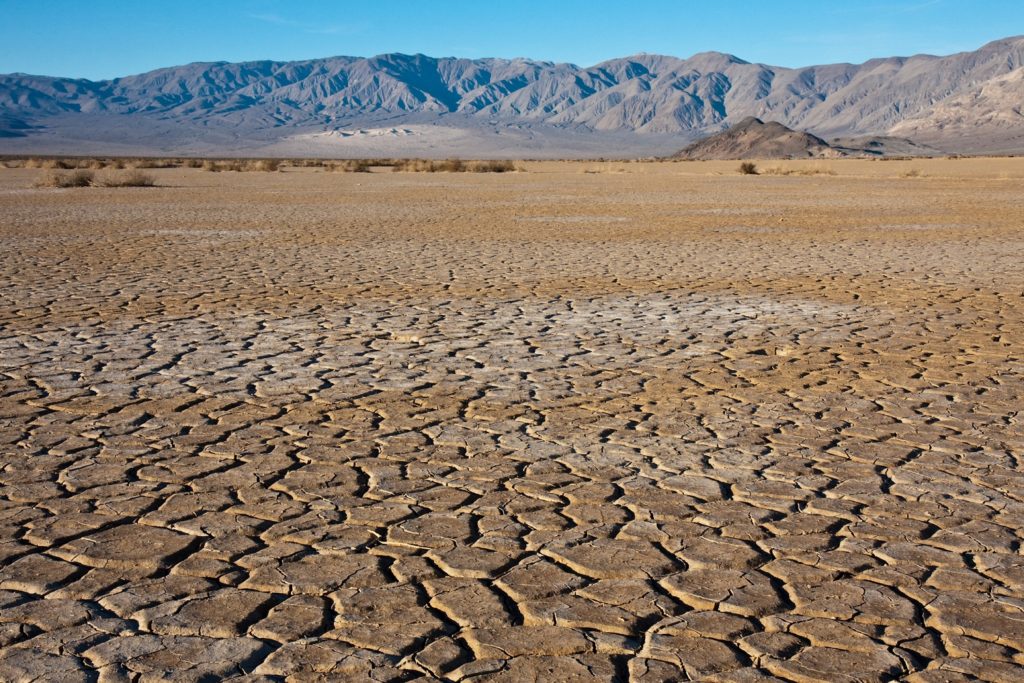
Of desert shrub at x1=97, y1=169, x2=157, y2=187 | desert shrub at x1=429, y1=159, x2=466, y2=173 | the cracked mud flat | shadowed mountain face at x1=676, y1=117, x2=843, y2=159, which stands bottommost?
shadowed mountain face at x1=676, y1=117, x2=843, y2=159

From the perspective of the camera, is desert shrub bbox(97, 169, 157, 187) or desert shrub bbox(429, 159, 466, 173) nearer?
desert shrub bbox(97, 169, 157, 187)

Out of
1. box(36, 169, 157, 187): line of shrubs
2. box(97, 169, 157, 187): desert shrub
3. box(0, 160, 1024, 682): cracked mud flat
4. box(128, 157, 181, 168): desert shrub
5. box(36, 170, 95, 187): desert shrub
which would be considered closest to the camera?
box(0, 160, 1024, 682): cracked mud flat

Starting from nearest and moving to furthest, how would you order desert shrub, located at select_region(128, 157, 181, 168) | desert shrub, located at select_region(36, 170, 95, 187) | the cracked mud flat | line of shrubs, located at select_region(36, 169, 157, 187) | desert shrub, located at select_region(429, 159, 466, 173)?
the cracked mud flat, desert shrub, located at select_region(36, 170, 95, 187), line of shrubs, located at select_region(36, 169, 157, 187), desert shrub, located at select_region(429, 159, 466, 173), desert shrub, located at select_region(128, 157, 181, 168)

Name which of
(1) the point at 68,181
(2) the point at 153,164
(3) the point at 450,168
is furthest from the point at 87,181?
(2) the point at 153,164

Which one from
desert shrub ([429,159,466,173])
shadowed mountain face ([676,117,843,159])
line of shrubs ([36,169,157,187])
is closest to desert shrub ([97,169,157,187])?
line of shrubs ([36,169,157,187])

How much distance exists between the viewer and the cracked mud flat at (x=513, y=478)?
3.48 m

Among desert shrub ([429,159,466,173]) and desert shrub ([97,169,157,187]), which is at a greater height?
desert shrub ([97,169,157,187])

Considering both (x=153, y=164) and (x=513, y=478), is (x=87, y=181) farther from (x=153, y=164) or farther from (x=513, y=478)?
(x=153, y=164)

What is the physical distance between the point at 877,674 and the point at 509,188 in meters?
34.0

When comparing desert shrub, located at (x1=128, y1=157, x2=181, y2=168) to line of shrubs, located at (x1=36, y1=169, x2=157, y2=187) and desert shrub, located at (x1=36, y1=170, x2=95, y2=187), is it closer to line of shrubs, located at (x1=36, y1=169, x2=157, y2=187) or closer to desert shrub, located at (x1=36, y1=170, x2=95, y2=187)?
line of shrubs, located at (x1=36, y1=169, x2=157, y2=187)

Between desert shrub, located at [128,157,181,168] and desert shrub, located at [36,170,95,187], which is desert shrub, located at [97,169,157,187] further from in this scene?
desert shrub, located at [128,157,181,168]

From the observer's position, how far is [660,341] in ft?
27.7

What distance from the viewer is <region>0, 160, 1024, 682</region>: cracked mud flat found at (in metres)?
3.48

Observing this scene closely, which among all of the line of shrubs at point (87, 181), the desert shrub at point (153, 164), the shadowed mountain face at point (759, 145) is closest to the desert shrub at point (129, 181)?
the line of shrubs at point (87, 181)
